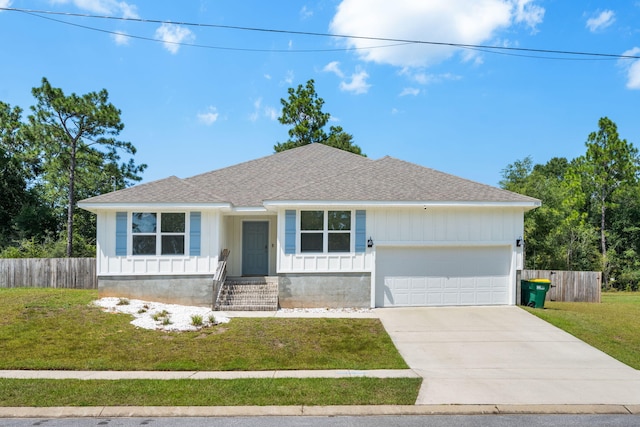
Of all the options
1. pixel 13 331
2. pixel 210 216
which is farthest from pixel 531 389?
pixel 13 331

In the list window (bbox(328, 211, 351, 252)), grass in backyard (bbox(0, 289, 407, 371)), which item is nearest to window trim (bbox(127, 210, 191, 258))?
grass in backyard (bbox(0, 289, 407, 371))

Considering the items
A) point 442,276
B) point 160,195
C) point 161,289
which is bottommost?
point 161,289

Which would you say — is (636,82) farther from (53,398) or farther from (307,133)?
(53,398)

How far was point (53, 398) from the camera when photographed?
5.94 m

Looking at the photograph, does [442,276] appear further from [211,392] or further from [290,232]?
[211,392]

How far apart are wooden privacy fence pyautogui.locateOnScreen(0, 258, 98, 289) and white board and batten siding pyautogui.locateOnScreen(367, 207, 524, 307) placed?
12582 millimetres

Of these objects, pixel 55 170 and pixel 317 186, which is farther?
pixel 55 170

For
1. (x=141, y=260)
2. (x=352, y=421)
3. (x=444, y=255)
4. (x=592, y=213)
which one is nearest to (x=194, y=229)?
(x=141, y=260)

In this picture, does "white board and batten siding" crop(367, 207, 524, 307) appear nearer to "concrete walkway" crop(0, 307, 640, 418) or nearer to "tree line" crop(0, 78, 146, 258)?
"concrete walkway" crop(0, 307, 640, 418)

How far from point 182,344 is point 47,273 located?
38.7ft

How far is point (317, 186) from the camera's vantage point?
13289mm

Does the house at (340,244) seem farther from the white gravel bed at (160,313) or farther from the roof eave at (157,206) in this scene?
the white gravel bed at (160,313)

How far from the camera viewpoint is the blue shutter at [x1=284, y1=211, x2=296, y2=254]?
12.7m

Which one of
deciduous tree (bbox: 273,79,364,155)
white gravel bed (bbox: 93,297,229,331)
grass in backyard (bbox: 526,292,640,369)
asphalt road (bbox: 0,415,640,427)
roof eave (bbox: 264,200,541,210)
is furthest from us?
deciduous tree (bbox: 273,79,364,155)
